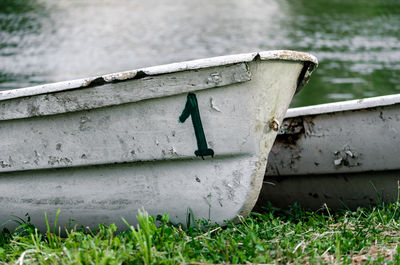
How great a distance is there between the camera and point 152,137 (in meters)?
3.06

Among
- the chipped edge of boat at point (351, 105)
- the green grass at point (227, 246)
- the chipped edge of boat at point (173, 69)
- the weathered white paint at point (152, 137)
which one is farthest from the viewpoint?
the chipped edge of boat at point (351, 105)

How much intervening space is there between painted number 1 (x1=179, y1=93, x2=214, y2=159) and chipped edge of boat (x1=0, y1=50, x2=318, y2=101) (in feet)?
0.63

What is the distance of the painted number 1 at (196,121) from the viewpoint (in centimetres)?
294

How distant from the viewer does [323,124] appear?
Result: 398 centimetres

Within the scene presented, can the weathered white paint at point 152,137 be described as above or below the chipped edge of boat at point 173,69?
below

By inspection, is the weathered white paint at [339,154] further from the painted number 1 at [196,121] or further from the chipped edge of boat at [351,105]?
the painted number 1 at [196,121]

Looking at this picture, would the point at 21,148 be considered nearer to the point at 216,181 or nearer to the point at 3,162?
the point at 3,162

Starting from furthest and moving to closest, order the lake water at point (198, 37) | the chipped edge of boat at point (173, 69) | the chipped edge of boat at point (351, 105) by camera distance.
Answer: the lake water at point (198, 37) → the chipped edge of boat at point (351, 105) → the chipped edge of boat at point (173, 69)

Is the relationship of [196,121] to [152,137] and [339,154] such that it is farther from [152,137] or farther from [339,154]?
[339,154]

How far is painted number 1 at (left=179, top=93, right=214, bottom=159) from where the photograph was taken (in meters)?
2.94

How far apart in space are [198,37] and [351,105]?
13.1 m

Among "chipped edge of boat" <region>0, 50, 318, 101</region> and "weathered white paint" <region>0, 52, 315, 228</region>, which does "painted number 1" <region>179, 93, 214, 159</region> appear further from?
"chipped edge of boat" <region>0, 50, 318, 101</region>

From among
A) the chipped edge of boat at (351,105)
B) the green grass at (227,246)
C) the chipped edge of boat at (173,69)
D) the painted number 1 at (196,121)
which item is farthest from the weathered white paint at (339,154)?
the painted number 1 at (196,121)

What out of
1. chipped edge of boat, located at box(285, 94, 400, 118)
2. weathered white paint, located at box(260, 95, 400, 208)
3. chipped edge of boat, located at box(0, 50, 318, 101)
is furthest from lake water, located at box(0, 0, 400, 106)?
chipped edge of boat, located at box(0, 50, 318, 101)
